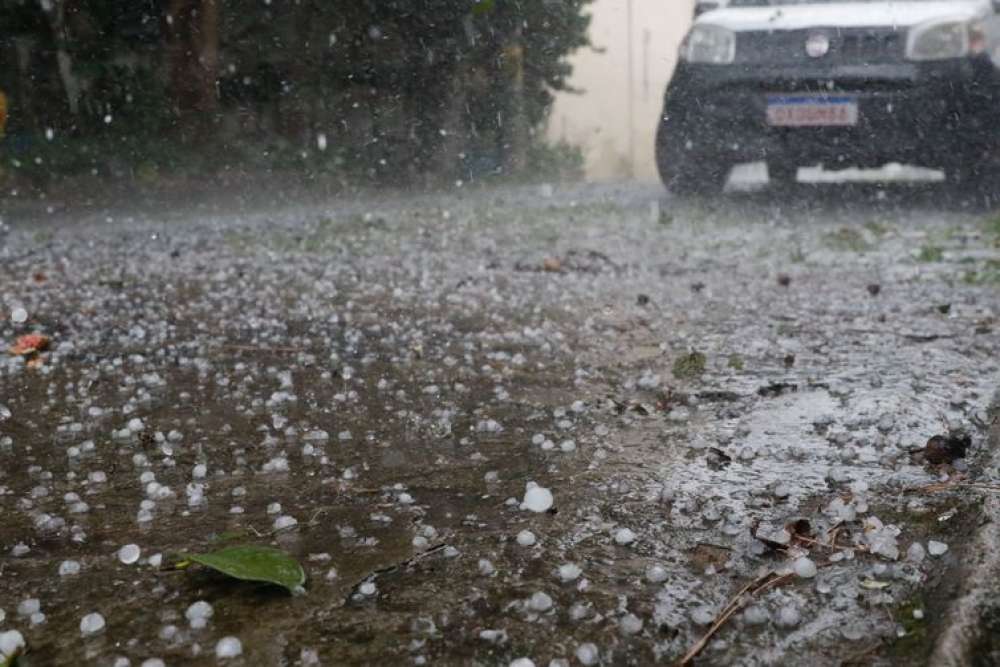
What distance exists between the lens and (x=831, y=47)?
19.6 feet

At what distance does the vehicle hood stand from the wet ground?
2.23m

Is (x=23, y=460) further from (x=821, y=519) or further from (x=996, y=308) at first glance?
(x=996, y=308)

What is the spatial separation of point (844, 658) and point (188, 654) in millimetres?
825

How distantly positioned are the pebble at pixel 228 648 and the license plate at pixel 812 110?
550cm

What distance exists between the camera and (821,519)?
1.59 meters

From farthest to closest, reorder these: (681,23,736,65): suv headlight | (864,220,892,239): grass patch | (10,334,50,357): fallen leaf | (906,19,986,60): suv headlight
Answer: (681,23,736,65): suv headlight < (906,19,986,60): suv headlight < (864,220,892,239): grass patch < (10,334,50,357): fallen leaf

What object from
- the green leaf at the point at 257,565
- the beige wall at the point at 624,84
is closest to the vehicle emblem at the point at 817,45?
the green leaf at the point at 257,565

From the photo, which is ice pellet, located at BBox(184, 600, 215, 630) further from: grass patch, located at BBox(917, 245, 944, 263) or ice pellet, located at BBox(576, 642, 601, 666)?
grass patch, located at BBox(917, 245, 944, 263)

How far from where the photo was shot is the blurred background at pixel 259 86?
8461mm

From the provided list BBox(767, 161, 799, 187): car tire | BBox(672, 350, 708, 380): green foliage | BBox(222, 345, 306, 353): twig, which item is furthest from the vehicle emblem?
BBox(222, 345, 306, 353): twig

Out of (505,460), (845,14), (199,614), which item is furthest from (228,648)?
(845,14)

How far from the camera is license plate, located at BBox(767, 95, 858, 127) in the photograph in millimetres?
5902

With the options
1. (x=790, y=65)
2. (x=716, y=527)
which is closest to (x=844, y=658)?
(x=716, y=527)

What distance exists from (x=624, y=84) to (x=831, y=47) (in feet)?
43.5
